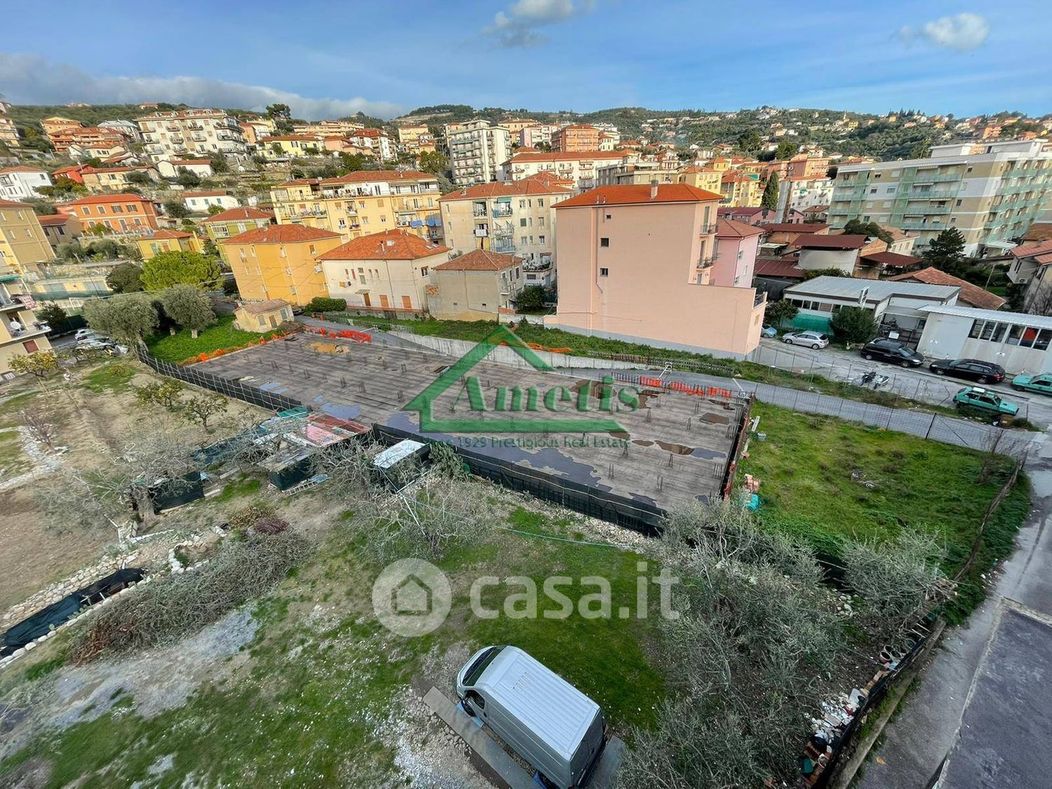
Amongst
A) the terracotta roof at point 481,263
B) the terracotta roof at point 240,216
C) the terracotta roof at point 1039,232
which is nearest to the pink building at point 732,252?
the terracotta roof at point 481,263

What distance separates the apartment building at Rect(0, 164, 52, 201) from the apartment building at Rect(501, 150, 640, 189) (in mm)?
78188

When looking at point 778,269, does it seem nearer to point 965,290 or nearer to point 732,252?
point 965,290

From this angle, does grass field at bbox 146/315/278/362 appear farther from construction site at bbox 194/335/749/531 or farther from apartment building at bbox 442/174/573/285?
apartment building at bbox 442/174/573/285

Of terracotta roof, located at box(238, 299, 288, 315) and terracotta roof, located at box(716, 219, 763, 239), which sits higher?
terracotta roof, located at box(716, 219, 763, 239)

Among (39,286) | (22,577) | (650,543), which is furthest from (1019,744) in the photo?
(39,286)

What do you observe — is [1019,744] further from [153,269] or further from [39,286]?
[39,286]

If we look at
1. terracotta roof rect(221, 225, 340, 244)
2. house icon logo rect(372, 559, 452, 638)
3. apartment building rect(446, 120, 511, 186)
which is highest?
apartment building rect(446, 120, 511, 186)

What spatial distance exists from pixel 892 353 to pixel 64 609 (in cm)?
4035

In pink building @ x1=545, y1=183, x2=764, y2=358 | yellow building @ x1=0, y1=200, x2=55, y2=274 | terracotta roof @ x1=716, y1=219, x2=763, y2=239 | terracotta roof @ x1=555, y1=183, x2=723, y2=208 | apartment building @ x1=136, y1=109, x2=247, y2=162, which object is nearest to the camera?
terracotta roof @ x1=555, y1=183, x2=723, y2=208

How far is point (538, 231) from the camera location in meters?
46.0

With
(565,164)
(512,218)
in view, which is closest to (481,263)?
(512,218)

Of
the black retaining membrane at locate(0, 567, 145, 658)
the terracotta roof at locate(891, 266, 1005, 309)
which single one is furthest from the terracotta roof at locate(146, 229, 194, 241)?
the terracotta roof at locate(891, 266, 1005, 309)

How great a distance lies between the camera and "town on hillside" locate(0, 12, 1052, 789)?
8109mm

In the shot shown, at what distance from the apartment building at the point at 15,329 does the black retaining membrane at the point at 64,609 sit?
30.3 metres
